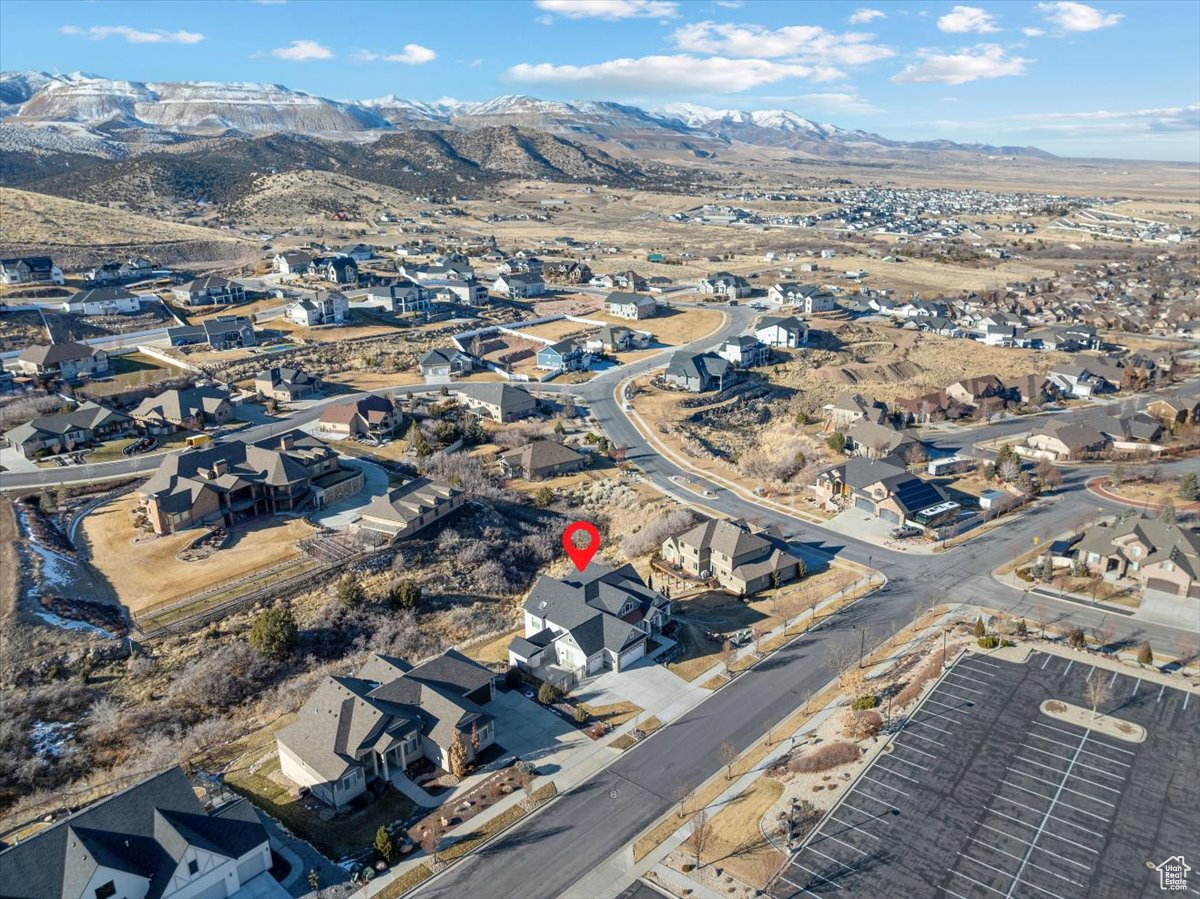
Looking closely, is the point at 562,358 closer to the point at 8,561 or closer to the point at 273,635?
the point at 273,635

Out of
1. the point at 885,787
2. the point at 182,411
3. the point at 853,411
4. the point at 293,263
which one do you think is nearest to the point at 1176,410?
the point at 853,411

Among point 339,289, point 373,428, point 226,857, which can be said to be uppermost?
point 339,289

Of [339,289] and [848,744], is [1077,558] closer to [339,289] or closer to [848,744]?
[848,744]

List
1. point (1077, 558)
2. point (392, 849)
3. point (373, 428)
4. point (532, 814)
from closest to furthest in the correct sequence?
1. point (392, 849)
2. point (532, 814)
3. point (1077, 558)
4. point (373, 428)

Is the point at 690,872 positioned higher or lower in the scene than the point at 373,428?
lower

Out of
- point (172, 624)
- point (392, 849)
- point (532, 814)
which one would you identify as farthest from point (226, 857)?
point (172, 624)

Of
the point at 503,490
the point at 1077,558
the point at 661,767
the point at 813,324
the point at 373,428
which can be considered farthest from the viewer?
the point at 813,324

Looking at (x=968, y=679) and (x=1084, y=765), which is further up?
(x=968, y=679)

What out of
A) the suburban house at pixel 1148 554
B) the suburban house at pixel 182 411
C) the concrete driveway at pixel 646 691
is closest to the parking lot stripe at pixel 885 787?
the concrete driveway at pixel 646 691
